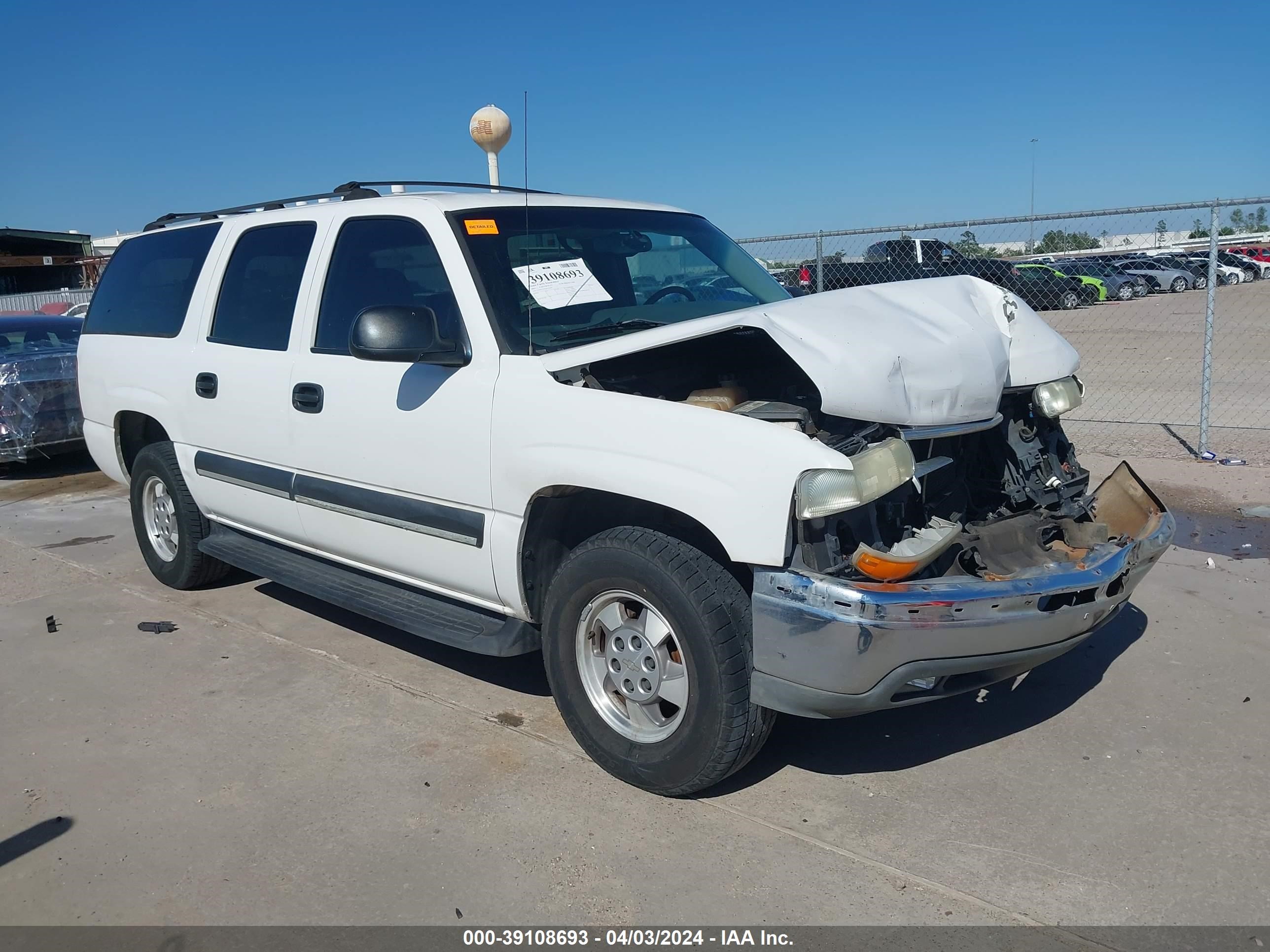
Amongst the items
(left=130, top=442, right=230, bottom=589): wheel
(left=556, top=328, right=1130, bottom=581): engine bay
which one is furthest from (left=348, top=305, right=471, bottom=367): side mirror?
(left=130, top=442, right=230, bottom=589): wheel

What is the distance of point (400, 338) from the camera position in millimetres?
3531

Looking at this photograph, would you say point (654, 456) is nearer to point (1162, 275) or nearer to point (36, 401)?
point (36, 401)

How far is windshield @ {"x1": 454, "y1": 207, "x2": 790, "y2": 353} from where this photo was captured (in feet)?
12.5

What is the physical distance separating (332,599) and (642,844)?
1938 mm

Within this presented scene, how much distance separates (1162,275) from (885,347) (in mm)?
31303

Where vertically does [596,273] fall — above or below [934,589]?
above

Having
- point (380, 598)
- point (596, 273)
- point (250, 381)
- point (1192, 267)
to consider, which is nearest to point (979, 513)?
point (596, 273)

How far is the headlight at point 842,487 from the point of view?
9.31ft

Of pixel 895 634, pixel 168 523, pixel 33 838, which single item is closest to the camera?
pixel 895 634

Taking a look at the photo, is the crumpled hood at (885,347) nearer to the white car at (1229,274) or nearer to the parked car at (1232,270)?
the parked car at (1232,270)

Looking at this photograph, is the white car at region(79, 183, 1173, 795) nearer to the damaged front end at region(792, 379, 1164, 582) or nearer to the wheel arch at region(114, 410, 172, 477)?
the damaged front end at region(792, 379, 1164, 582)

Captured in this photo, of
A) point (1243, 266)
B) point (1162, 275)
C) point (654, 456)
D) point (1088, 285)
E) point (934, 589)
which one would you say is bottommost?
point (934, 589)

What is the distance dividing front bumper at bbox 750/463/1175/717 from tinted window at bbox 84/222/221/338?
3.79 meters

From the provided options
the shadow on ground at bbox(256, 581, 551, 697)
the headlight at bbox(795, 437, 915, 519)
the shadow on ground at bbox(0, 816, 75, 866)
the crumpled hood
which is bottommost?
the shadow on ground at bbox(0, 816, 75, 866)
